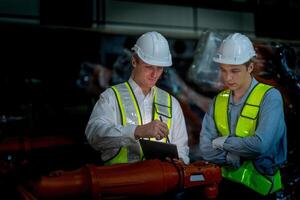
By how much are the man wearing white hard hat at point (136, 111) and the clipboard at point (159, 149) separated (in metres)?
0.07

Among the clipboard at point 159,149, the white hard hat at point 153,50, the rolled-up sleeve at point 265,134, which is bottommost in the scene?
the clipboard at point 159,149

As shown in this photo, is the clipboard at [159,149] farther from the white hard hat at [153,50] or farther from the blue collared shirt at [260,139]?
the white hard hat at [153,50]

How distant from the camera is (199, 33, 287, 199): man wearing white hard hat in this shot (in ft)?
8.89

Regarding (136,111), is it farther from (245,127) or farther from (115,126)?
A: (245,127)

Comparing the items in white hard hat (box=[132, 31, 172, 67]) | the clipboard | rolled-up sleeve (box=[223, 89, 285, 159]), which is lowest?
the clipboard

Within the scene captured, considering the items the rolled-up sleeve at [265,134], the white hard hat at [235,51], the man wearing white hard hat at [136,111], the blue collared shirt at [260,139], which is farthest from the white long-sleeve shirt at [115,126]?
the white hard hat at [235,51]

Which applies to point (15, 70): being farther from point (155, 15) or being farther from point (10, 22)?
point (155, 15)

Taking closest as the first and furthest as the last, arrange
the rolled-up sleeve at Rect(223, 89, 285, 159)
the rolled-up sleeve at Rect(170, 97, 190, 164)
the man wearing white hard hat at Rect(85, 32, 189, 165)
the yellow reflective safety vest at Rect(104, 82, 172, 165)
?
the rolled-up sleeve at Rect(223, 89, 285, 159)
the man wearing white hard hat at Rect(85, 32, 189, 165)
the yellow reflective safety vest at Rect(104, 82, 172, 165)
the rolled-up sleeve at Rect(170, 97, 190, 164)

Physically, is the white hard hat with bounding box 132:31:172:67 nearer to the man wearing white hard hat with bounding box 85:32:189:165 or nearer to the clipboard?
the man wearing white hard hat with bounding box 85:32:189:165

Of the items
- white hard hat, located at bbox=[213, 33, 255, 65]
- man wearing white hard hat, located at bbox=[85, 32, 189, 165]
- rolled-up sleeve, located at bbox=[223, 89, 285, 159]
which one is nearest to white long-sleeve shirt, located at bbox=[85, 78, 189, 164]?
man wearing white hard hat, located at bbox=[85, 32, 189, 165]

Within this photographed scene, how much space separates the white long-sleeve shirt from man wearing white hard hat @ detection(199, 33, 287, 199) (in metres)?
0.21

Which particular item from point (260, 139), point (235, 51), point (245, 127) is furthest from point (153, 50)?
point (260, 139)

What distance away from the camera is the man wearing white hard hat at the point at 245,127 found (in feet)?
8.89

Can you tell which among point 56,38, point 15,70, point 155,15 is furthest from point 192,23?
point 15,70
